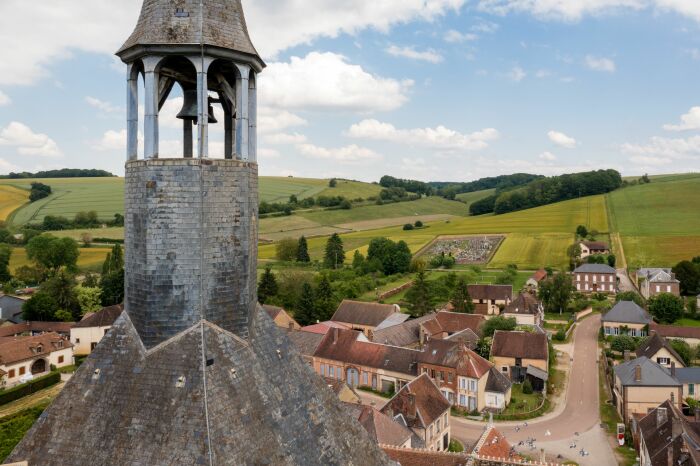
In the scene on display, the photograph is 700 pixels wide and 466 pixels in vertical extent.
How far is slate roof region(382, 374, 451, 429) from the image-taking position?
31297 mm

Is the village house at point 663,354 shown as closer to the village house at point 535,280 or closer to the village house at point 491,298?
the village house at point 491,298

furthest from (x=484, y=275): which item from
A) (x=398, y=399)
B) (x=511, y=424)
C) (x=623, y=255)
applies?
(x=398, y=399)

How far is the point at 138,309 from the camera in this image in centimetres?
855

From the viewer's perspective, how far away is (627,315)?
188 feet

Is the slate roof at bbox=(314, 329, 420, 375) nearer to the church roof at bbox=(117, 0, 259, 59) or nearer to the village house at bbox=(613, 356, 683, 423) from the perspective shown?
the village house at bbox=(613, 356, 683, 423)

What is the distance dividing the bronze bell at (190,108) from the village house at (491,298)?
6507cm

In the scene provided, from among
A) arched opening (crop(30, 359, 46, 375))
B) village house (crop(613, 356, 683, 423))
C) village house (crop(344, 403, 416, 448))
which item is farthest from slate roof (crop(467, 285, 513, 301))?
arched opening (crop(30, 359, 46, 375))

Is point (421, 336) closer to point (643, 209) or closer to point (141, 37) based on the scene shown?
point (141, 37)

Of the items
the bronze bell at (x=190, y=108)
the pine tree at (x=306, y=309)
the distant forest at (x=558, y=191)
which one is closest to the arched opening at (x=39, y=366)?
the pine tree at (x=306, y=309)

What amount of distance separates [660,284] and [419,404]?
55.0 meters

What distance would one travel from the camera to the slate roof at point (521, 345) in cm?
4569

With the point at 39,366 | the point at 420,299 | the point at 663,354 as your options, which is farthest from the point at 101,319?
the point at 663,354

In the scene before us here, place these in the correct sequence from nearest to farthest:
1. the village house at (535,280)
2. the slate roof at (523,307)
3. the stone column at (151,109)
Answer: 1. the stone column at (151,109)
2. the slate roof at (523,307)
3. the village house at (535,280)

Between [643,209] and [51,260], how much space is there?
395 feet
